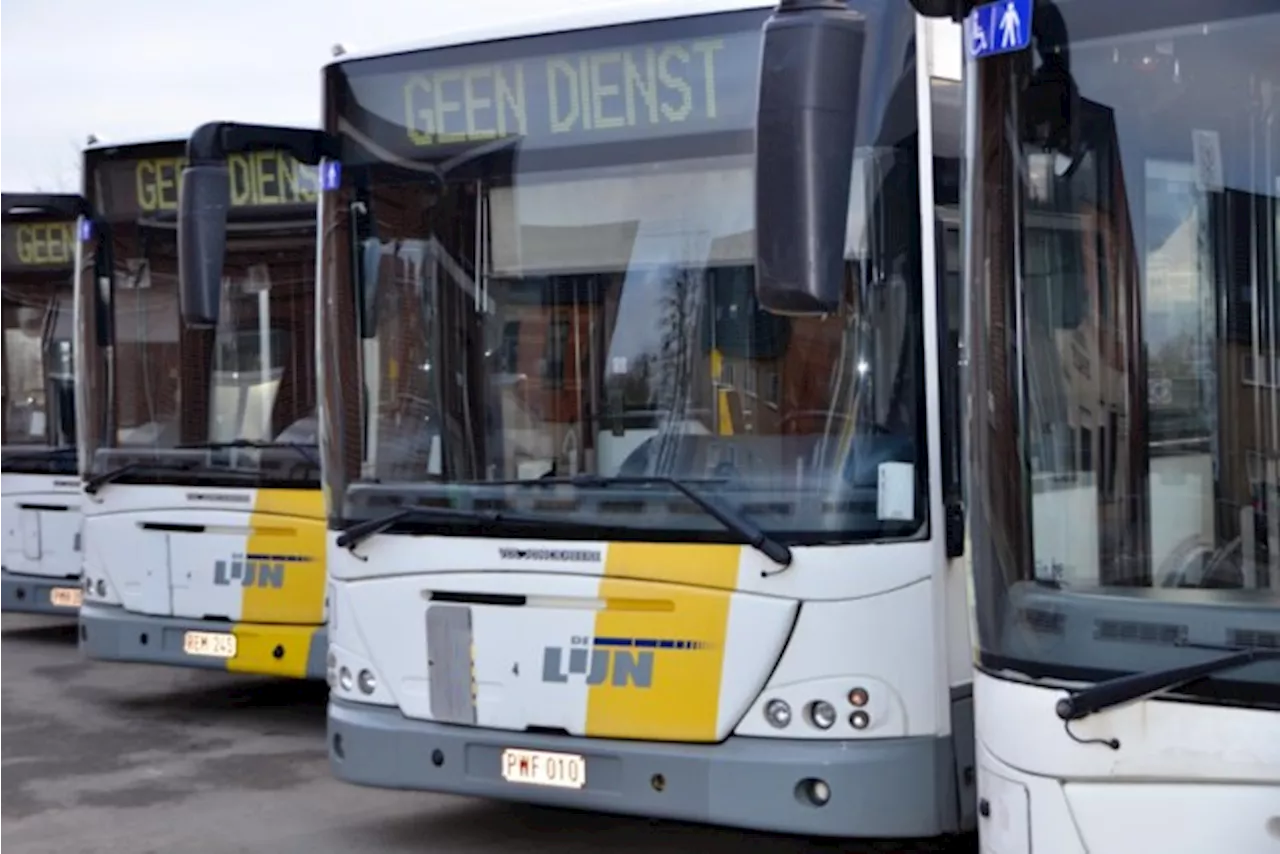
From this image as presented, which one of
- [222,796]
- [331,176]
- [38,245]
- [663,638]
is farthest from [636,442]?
[38,245]

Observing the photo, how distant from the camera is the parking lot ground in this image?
8.06 metres

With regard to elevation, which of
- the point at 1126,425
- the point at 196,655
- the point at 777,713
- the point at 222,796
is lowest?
the point at 222,796

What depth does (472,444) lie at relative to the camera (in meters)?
7.04

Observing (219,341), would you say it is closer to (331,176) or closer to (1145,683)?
(331,176)

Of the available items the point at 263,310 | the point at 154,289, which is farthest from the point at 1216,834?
the point at 154,289

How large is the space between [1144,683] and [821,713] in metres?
2.13

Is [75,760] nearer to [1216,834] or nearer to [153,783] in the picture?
[153,783]

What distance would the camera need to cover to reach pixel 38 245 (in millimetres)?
13664

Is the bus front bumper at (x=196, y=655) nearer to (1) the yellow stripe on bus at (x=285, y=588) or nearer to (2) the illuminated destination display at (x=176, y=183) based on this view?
(1) the yellow stripe on bus at (x=285, y=588)

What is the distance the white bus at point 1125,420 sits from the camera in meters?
4.36

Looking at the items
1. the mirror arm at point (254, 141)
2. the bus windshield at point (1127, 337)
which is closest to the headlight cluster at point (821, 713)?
the bus windshield at point (1127, 337)

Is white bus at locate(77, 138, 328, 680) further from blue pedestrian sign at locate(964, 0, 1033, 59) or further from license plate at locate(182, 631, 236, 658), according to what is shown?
blue pedestrian sign at locate(964, 0, 1033, 59)

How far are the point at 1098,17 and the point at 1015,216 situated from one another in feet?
1.67

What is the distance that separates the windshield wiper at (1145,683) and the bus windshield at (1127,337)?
0.06 metres
